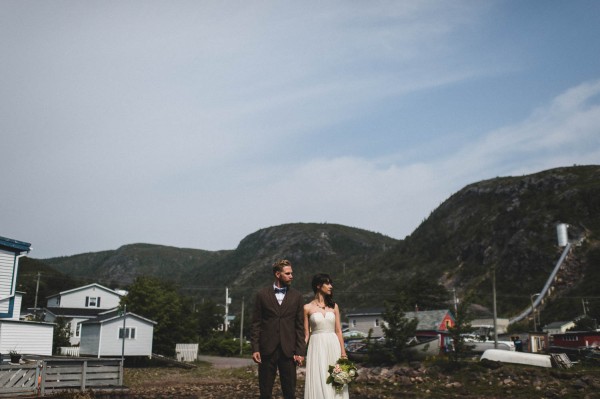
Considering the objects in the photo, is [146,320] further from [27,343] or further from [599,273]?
[599,273]

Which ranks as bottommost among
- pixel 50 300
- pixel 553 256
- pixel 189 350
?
pixel 189 350

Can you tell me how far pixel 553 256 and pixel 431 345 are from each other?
73.7 metres

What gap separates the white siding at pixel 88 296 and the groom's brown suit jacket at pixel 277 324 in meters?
62.5

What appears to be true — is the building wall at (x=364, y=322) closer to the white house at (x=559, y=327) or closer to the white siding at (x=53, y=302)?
the white house at (x=559, y=327)

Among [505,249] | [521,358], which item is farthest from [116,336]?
[505,249]

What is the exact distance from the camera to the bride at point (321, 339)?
8922mm

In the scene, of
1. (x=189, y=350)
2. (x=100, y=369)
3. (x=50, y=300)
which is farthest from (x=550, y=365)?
(x=50, y=300)

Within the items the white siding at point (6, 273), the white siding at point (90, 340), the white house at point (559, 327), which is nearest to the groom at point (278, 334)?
the white siding at point (6, 273)

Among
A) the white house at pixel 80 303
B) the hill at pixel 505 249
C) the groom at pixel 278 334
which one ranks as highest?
the hill at pixel 505 249

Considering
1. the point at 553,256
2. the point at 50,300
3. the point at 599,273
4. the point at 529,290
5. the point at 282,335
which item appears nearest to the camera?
the point at 282,335

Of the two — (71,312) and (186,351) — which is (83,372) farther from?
(71,312)

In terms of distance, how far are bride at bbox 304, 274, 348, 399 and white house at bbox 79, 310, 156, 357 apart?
124ft

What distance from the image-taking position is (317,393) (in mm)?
8922

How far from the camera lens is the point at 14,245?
30.4 metres
